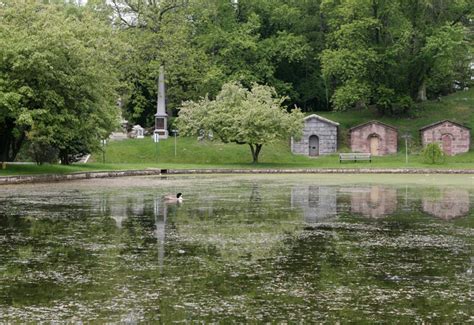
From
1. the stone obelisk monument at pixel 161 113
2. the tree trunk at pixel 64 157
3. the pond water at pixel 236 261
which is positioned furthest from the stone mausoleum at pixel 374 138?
the pond water at pixel 236 261

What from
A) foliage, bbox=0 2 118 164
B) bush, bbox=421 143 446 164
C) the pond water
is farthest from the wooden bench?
the pond water

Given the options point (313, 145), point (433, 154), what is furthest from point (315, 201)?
point (313, 145)

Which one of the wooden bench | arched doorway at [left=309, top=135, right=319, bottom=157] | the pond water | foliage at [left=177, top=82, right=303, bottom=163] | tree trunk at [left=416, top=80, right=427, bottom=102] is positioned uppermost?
tree trunk at [left=416, top=80, right=427, bottom=102]

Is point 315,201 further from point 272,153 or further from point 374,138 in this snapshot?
point 374,138

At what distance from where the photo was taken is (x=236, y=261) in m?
13.7

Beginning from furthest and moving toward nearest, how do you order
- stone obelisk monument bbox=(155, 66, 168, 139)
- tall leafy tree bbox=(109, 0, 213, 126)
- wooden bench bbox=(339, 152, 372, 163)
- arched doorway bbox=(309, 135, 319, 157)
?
1. tall leafy tree bbox=(109, 0, 213, 126)
2. stone obelisk monument bbox=(155, 66, 168, 139)
3. arched doorway bbox=(309, 135, 319, 157)
4. wooden bench bbox=(339, 152, 372, 163)

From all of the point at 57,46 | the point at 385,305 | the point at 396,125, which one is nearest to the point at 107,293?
the point at 385,305

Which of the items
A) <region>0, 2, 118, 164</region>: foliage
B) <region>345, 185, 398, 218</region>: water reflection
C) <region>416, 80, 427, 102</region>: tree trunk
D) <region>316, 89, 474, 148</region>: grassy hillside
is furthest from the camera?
<region>416, 80, 427, 102</region>: tree trunk

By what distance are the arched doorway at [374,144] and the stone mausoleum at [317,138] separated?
139 inches

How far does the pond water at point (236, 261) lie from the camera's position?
32.4 feet

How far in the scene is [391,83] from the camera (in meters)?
71.6

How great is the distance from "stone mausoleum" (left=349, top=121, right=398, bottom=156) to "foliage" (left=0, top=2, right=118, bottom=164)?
96.9 feet

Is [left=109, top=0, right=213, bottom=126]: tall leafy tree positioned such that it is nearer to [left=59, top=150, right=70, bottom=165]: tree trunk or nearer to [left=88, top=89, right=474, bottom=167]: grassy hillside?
[left=88, top=89, right=474, bottom=167]: grassy hillside

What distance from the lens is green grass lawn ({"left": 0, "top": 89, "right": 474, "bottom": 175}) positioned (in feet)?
189
